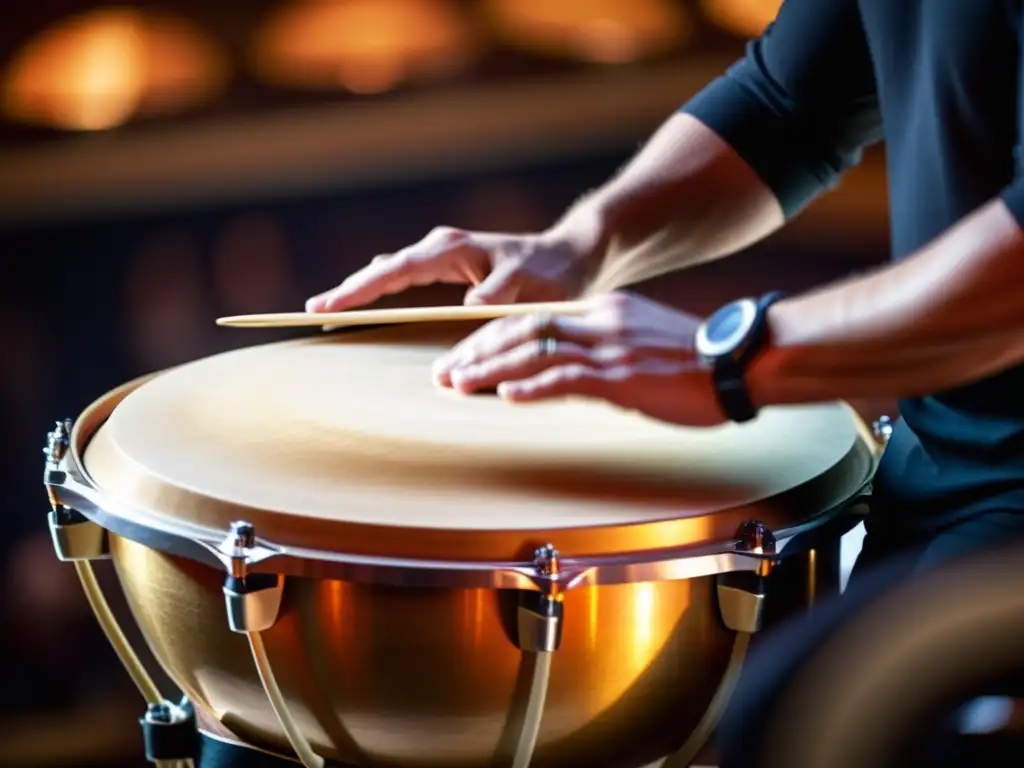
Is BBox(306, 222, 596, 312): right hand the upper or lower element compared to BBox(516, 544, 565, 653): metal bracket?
upper

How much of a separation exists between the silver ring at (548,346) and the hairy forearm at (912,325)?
0.11 m

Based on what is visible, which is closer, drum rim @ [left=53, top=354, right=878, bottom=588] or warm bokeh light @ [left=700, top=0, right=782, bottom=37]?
drum rim @ [left=53, top=354, right=878, bottom=588]

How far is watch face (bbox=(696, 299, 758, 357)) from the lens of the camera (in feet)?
2.15

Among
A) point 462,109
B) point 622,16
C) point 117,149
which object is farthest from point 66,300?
point 622,16

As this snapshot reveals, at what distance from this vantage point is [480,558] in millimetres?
633

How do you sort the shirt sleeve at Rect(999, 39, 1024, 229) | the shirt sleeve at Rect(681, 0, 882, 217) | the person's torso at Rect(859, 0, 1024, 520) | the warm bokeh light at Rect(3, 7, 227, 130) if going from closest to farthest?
the shirt sleeve at Rect(999, 39, 1024, 229), the person's torso at Rect(859, 0, 1024, 520), the shirt sleeve at Rect(681, 0, 882, 217), the warm bokeh light at Rect(3, 7, 227, 130)

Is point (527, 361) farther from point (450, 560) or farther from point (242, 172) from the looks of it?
point (242, 172)

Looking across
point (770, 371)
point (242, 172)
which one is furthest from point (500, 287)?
point (242, 172)

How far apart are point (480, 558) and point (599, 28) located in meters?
1.33

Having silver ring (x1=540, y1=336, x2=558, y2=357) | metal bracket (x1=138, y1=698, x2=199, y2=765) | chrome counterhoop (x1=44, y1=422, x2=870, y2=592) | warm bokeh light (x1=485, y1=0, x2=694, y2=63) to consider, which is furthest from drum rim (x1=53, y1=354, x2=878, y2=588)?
warm bokeh light (x1=485, y1=0, x2=694, y2=63)

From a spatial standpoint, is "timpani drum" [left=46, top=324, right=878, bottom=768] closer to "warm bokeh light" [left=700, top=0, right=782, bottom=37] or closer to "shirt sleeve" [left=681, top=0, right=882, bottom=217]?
"shirt sleeve" [left=681, top=0, right=882, bottom=217]

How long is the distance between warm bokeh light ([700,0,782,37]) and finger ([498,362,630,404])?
1179 millimetres

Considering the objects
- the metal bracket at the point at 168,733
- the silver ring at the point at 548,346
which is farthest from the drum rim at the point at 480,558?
the metal bracket at the point at 168,733

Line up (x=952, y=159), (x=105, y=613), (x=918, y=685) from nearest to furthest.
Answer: (x=918, y=685) → (x=952, y=159) → (x=105, y=613)
